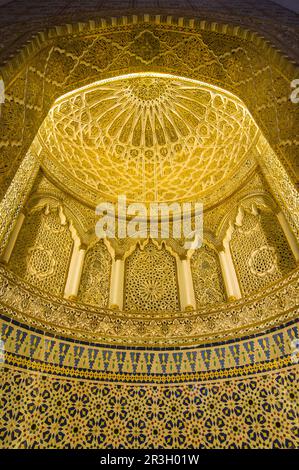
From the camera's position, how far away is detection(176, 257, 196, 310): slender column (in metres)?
4.65

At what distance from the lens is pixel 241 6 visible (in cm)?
406

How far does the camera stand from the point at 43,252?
4.63m

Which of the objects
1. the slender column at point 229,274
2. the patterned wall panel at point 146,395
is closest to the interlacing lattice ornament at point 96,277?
the patterned wall panel at point 146,395

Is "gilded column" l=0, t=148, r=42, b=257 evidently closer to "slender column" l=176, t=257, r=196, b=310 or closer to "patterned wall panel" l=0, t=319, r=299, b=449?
"patterned wall panel" l=0, t=319, r=299, b=449

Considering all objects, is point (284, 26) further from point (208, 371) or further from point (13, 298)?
point (13, 298)

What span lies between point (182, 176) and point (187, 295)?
253 cm

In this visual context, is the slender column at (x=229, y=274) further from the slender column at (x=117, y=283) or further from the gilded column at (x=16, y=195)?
the gilded column at (x=16, y=195)

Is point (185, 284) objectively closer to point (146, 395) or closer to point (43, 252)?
point (146, 395)

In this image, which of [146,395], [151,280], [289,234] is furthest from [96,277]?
[289,234]

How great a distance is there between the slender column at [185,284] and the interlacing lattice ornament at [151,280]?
104 millimetres

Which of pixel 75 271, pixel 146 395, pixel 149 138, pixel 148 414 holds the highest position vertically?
pixel 149 138

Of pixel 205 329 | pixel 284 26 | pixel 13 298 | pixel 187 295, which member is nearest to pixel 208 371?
pixel 205 329

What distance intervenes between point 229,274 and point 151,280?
1269 millimetres

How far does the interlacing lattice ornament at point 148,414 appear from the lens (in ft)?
10.1
